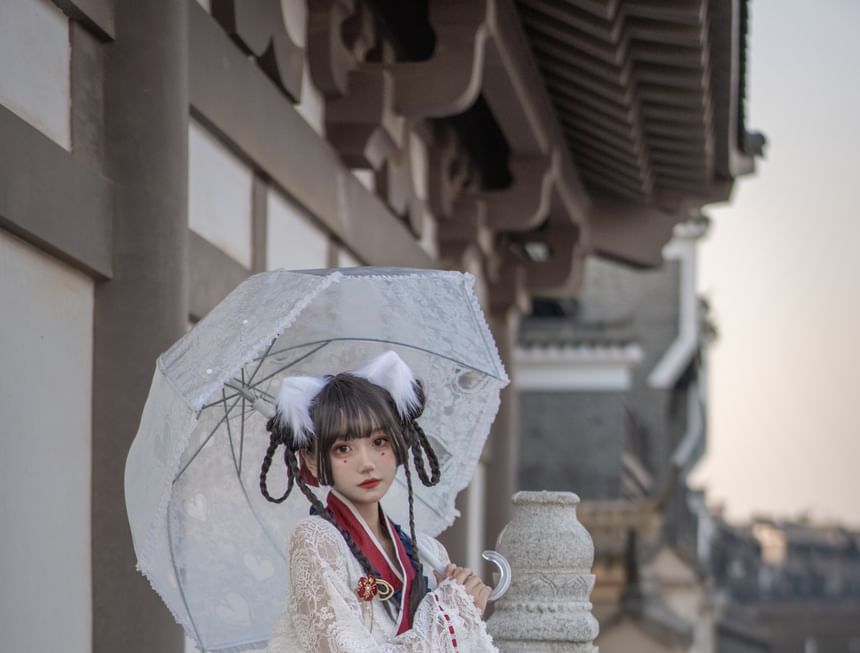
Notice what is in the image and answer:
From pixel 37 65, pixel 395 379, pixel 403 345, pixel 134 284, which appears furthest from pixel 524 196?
pixel 395 379

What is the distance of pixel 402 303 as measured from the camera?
14.1ft

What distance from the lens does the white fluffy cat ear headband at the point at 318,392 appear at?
11.8ft

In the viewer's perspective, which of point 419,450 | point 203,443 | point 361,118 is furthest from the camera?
point 361,118

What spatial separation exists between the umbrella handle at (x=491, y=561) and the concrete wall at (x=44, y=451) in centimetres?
106

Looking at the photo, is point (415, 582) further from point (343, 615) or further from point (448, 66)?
point (448, 66)

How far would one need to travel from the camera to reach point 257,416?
4234 millimetres

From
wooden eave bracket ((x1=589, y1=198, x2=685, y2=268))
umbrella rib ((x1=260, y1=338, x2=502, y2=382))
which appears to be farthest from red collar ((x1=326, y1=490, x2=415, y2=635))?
wooden eave bracket ((x1=589, y1=198, x2=685, y2=268))

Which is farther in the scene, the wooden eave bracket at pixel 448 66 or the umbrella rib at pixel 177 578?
the wooden eave bracket at pixel 448 66

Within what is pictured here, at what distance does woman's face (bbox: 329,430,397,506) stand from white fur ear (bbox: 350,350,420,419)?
87 millimetres

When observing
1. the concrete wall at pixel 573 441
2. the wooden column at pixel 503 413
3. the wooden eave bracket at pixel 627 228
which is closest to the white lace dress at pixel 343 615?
the wooden column at pixel 503 413

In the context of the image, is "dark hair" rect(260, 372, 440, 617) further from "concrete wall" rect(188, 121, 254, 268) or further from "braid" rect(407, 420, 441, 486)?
"concrete wall" rect(188, 121, 254, 268)

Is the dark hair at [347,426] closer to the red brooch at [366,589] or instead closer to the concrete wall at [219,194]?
the red brooch at [366,589]

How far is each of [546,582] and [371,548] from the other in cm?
89

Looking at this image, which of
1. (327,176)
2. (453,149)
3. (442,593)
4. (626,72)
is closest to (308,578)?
(442,593)
